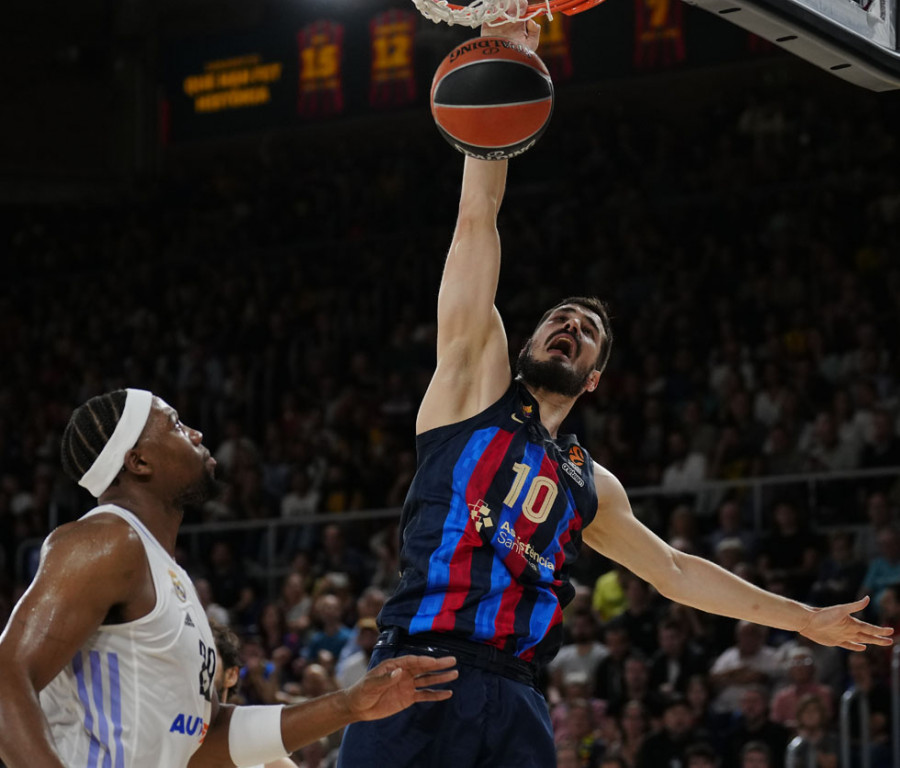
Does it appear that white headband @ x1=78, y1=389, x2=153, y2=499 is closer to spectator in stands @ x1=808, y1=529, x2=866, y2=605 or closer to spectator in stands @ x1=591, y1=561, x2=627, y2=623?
spectator in stands @ x1=808, y1=529, x2=866, y2=605

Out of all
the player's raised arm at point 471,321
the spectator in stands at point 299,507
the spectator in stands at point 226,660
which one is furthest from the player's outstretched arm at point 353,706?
the spectator in stands at point 299,507

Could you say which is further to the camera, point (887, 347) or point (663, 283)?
point (663, 283)

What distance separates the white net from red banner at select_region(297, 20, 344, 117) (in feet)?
43.3

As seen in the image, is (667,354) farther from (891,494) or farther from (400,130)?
(400,130)

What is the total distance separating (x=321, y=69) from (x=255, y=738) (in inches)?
587

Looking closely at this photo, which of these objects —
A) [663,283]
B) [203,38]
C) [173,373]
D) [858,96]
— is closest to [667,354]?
[663,283]

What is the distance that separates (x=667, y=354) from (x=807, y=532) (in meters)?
3.28

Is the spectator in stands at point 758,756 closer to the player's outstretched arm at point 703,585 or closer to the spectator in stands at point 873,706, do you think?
the spectator in stands at point 873,706

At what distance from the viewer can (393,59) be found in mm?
17219

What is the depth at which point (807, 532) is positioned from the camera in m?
9.92

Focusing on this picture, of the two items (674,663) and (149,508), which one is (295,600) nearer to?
(674,663)

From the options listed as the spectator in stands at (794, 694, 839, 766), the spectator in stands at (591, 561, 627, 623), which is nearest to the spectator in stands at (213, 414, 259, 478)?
the spectator in stands at (591, 561, 627, 623)

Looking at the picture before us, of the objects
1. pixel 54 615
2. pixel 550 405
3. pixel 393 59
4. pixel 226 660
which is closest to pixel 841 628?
pixel 550 405

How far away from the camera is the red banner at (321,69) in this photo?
17.6 metres
